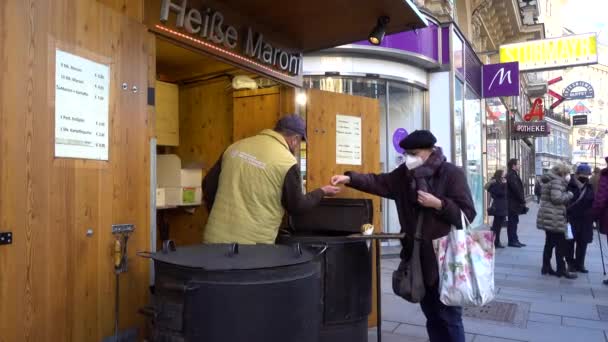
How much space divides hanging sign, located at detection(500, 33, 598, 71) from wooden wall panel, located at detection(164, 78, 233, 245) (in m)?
12.4

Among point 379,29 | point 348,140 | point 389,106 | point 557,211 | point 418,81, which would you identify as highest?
point 418,81

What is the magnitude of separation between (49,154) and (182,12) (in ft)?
4.91

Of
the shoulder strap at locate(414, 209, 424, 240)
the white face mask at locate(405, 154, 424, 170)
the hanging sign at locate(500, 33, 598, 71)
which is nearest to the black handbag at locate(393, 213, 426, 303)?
the shoulder strap at locate(414, 209, 424, 240)

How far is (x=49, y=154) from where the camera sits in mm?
2600

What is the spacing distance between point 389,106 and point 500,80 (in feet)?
17.2

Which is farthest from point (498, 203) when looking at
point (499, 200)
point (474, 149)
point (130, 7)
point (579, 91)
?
point (579, 91)

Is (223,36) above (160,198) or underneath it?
above

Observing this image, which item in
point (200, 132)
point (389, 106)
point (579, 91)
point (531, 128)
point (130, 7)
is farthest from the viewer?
point (579, 91)

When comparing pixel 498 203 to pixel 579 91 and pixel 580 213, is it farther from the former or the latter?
pixel 579 91

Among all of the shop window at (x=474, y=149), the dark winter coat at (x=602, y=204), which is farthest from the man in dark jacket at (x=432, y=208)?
the shop window at (x=474, y=149)

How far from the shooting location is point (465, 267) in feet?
10.7

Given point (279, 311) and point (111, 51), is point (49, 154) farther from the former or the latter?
point (279, 311)

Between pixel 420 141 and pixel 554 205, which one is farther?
pixel 554 205

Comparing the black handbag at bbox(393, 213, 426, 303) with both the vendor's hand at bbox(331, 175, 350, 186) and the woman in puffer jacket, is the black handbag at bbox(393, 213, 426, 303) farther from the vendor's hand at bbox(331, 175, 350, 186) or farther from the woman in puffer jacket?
the woman in puffer jacket
